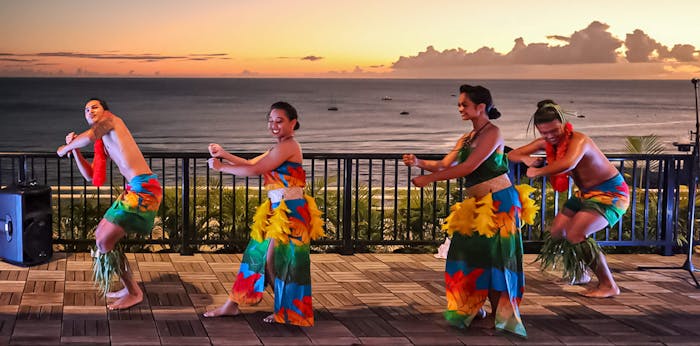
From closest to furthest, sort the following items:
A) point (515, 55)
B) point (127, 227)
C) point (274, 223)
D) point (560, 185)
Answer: point (274, 223)
point (127, 227)
point (560, 185)
point (515, 55)

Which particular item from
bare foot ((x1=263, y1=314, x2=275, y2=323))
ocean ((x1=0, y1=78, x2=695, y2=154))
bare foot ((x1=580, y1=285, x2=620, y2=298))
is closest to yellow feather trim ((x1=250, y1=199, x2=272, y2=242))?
bare foot ((x1=263, y1=314, x2=275, y2=323))

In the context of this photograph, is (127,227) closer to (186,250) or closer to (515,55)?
(186,250)

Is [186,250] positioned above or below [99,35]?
below

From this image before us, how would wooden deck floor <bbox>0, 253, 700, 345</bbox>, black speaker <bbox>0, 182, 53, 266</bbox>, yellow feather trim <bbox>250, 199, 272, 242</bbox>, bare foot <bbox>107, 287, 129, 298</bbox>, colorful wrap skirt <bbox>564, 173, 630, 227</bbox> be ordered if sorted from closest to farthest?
wooden deck floor <bbox>0, 253, 700, 345</bbox> → yellow feather trim <bbox>250, 199, 272, 242</bbox> → bare foot <bbox>107, 287, 129, 298</bbox> → colorful wrap skirt <bbox>564, 173, 630, 227</bbox> → black speaker <bbox>0, 182, 53, 266</bbox>

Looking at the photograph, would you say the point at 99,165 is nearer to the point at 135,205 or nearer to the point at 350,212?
the point at 135,205

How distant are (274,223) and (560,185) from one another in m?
2.05

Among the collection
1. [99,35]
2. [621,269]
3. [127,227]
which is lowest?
[621,269]

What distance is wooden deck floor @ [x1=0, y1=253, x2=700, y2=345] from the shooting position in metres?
5.27

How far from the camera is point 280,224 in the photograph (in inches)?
209

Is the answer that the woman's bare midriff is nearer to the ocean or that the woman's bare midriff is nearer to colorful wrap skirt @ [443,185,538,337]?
colorful wrap skirt @ [443,185,538,337]

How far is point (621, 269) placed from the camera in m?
7.69

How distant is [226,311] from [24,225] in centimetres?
247

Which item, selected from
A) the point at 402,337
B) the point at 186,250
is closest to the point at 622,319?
the point at 402,337

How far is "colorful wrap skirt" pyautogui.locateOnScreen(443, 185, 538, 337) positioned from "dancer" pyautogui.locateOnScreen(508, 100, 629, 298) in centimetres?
45
